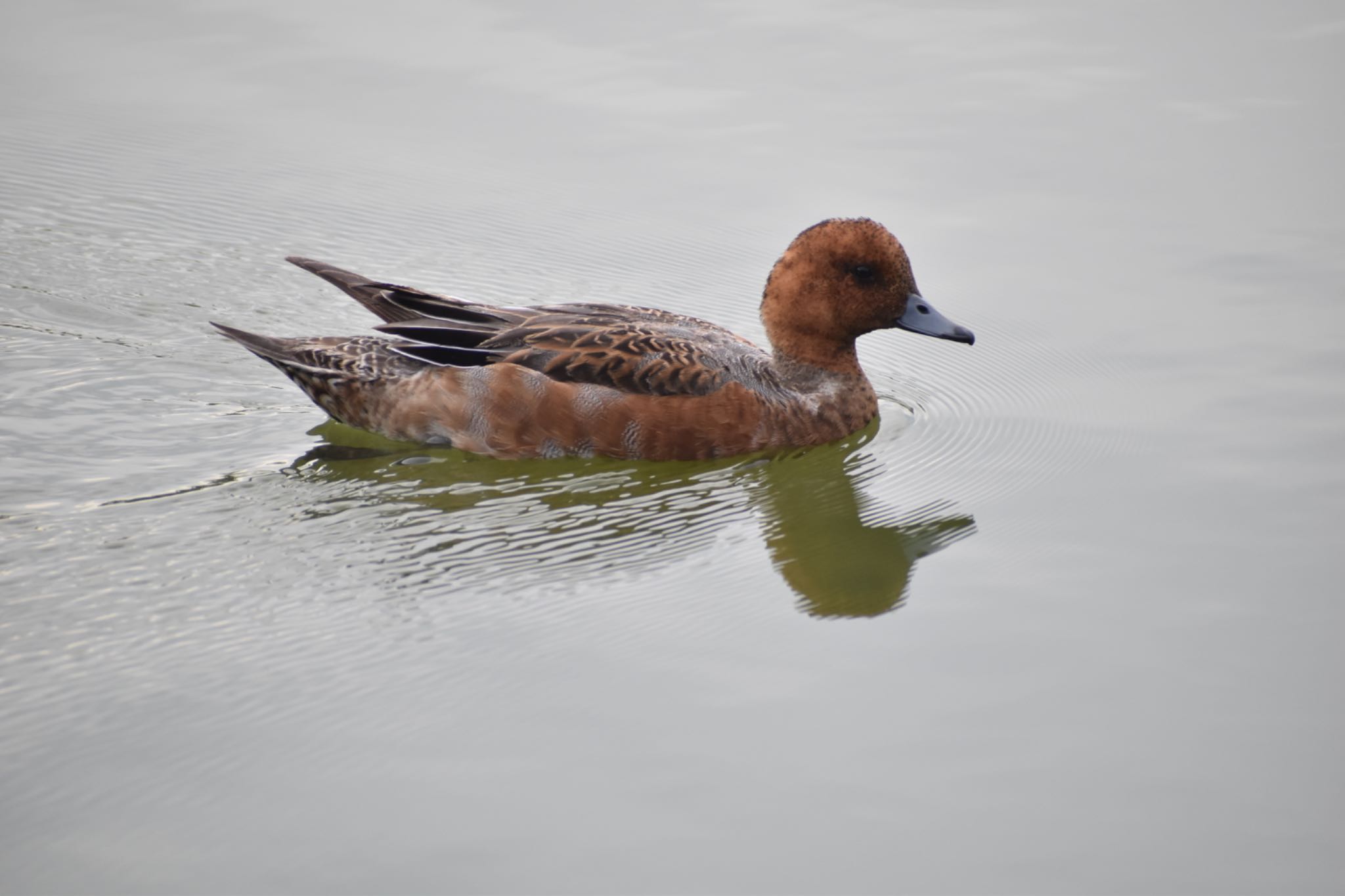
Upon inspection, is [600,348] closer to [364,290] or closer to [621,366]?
[621,366]

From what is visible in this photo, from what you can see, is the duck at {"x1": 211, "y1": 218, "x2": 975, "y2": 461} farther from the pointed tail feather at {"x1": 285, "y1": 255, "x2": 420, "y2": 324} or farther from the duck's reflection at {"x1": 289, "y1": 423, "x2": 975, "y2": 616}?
the duck's reflection at {"x1": 289, "y1": 423, "x2": 975, "y2": 616}

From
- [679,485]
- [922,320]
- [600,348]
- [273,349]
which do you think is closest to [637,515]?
[679,485]

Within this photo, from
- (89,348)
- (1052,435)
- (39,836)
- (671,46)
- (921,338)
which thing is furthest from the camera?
(671,46)

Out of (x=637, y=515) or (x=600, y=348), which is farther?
(x=600, y=348)

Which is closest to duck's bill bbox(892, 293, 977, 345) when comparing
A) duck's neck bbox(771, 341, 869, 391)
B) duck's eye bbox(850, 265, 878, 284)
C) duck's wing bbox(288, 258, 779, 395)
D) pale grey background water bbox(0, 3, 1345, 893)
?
duck's eye bbox(850, 265, 878, 284)

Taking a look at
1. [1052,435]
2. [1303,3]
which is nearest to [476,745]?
[1052,435]

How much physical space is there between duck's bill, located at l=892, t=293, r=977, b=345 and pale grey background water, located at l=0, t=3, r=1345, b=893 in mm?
494

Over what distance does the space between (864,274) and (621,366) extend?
1346 millimetres

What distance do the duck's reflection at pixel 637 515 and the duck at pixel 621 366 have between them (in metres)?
0.12

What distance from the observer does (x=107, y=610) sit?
5.77 meters

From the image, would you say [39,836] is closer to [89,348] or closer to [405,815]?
[405,815]

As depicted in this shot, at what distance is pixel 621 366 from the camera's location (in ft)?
24.6

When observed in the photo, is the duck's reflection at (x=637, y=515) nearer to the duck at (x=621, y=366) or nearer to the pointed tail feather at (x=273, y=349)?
the duck at (x=621, y=366)

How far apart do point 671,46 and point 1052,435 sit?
516 cm
